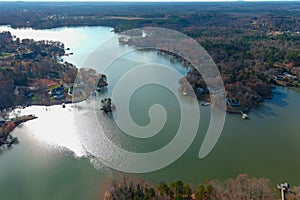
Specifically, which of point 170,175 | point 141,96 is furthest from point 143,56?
point 170,175

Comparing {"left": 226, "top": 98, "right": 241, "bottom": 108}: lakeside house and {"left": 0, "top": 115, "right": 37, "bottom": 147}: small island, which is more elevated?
{"left": 226, "top": 98, "right": 241, "bottom": 108}: lakeside house

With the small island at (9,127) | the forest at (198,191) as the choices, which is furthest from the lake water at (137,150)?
the forest at (198,191)

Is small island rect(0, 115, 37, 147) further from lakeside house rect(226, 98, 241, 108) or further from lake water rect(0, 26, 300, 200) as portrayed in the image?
lakeside house rect(226, 98, 241, 108)

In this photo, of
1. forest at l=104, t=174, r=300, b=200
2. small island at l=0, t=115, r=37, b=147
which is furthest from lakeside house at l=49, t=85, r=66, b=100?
forest at l=104, t=174, r=300, b=200

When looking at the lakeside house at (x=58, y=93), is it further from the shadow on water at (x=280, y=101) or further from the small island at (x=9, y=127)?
the shadow on water at (x=280, y=101)

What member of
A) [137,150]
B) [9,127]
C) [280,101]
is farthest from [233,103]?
[9,127]

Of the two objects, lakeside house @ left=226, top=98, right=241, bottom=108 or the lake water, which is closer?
the lake water

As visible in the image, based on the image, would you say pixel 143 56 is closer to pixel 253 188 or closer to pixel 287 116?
pixel 287 116

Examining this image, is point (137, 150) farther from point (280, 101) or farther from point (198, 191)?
point (280, 101)

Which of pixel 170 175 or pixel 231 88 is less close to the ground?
pixel 231 88
